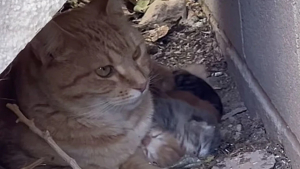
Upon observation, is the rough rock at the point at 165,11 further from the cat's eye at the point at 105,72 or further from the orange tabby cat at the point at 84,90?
the cat's eye at the point at 105,72

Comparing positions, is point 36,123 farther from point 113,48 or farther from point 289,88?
point 289,88

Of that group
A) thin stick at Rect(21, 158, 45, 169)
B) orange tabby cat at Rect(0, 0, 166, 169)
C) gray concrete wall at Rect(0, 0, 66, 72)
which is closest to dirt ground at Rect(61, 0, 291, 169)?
orange tabby cat at Rect(0, 0, 166, 169)

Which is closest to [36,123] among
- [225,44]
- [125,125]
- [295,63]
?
[125,125]

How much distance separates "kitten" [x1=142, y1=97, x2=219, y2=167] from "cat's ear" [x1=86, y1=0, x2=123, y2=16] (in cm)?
46

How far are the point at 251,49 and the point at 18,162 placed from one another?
3.12 feet

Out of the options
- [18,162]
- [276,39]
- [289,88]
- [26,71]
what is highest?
[276,39]

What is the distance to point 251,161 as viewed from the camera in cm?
218

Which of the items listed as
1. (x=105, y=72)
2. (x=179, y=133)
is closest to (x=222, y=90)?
(x=179, y=133)

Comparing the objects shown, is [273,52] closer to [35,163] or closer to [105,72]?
[105,72]

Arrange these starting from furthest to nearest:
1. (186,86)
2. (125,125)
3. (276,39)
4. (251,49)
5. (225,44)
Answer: (225,44) → (186,86) → (251,49) → (125,125) → (276,39)

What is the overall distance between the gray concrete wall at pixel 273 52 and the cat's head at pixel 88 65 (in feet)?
1.44

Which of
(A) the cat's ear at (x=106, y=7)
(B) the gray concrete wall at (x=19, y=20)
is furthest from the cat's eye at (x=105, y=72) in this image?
(B) the gray concrete wall at (x=19, y=20)

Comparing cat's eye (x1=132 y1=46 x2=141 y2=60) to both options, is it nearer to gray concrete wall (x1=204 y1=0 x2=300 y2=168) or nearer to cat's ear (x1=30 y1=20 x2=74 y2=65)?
cat's ear (x1=30 y1=20 x2=74 y2=65)

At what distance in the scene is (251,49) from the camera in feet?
7.68
